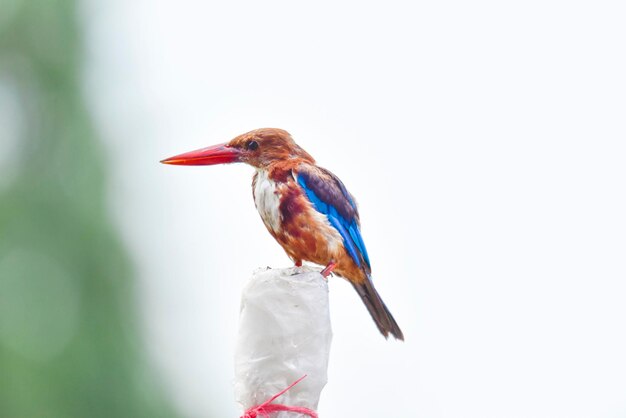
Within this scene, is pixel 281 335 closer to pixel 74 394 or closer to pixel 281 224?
pixel 281 224

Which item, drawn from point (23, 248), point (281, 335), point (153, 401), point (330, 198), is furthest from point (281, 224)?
point (23, 248)

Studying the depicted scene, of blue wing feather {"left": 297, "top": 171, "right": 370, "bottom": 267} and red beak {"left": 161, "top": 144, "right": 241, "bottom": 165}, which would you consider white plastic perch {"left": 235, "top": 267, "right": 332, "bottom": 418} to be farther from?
red beak {"left": 161, "top": 144, "right": 241, "bottom": 165}

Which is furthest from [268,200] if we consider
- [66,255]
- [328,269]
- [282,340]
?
[66,255]

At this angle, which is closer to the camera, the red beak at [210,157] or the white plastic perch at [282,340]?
the white plastic perch at [282,340]

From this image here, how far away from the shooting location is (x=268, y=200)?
1723mm

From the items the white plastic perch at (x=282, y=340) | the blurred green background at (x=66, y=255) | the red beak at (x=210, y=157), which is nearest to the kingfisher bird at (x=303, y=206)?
the red beak at (x=210, y=157)

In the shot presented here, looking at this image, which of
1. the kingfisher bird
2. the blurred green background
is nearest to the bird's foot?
the kingfisher bird

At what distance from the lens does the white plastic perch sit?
154 cm

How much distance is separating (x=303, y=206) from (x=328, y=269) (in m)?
0.13

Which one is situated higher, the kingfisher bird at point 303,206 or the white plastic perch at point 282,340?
the kingfisher bird at point 303,206

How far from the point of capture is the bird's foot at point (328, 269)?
5.45 ft

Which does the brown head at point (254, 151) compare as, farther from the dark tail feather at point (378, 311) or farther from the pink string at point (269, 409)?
the pink string at point (269, 409)

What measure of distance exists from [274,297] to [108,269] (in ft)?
8.17

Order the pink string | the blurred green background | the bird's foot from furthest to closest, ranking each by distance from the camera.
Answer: the blurred green background → the bird's foot → the pink string
